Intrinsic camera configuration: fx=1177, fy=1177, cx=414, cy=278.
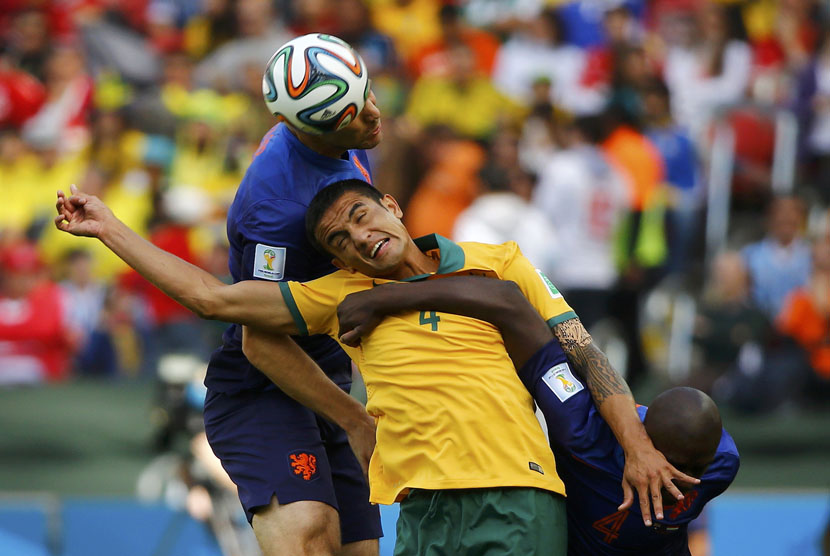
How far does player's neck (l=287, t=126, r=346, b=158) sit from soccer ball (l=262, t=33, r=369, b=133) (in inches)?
7.3

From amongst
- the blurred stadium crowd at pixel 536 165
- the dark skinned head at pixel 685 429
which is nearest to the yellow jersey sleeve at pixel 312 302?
the dark skinned head at pixel 685 429

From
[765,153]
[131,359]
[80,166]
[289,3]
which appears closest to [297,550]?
[131,359]

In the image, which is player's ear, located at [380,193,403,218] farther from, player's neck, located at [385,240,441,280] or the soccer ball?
the soccer ball

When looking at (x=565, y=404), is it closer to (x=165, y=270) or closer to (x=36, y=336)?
(x=165, y=270)

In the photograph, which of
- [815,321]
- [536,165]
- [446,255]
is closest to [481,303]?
[446,255]

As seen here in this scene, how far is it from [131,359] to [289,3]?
16.4 feet

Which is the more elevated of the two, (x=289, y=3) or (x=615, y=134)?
(x=289, y=3)

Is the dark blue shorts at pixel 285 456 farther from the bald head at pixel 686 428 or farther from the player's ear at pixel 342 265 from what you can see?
the bald head at pixel 686 428

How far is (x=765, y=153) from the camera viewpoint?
35.1 ft

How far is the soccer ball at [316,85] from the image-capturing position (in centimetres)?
427

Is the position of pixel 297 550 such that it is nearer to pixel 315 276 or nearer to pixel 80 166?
pixel 315 276

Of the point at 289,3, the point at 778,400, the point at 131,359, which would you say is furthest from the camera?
the point at 289,3

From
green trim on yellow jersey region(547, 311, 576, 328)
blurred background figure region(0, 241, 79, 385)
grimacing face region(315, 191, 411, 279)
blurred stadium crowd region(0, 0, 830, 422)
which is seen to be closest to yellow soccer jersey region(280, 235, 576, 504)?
green trim on yellow jersey region(547, 311, 576, 328)

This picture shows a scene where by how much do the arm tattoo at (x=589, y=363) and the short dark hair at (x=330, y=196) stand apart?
83cm
